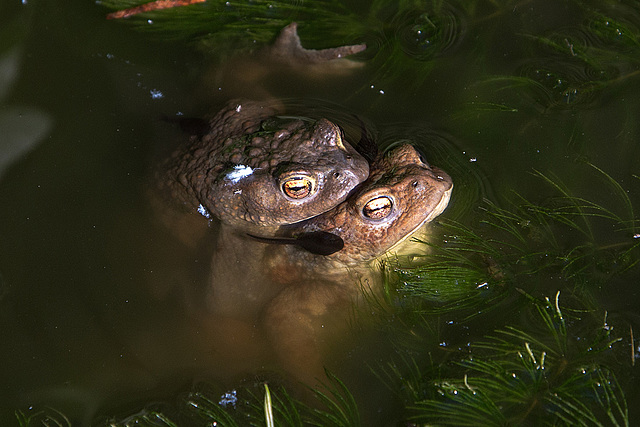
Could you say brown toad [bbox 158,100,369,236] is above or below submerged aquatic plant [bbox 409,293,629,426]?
above

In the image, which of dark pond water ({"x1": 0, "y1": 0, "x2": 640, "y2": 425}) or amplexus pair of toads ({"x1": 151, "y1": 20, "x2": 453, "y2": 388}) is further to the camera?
dark pond water ({"x1": 0, "y1": 0, "x2": 640, "y2": 425})

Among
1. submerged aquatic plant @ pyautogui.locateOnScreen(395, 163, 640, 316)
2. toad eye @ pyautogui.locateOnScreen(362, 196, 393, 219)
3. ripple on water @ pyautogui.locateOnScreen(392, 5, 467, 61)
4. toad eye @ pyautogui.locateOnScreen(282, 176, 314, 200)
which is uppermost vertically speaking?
ripple on water @ pyautogui.locateOnScreen(392, 5, 467, 61)

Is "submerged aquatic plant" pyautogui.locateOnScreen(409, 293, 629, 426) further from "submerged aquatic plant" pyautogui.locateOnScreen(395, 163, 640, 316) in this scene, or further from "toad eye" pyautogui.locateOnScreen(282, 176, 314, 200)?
"toad eye" pyautogui.locateOnScreen(282, 176, 314, 200)

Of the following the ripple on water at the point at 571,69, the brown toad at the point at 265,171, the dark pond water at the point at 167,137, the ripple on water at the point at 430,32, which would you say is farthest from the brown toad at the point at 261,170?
the ripple on water at the point at 571,69

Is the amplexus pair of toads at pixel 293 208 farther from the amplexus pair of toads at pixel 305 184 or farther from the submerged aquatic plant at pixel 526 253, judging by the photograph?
the submerged aquatic plant at pixel 526 253

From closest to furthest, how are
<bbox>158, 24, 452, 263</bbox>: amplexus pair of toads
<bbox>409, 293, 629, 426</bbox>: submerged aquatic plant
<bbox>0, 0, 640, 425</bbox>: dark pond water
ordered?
1. <bbox>409, 293, 629, 426</bbox>: submerged aquatic plant
2. <bbox>158, 24, 452, 263</bbox>: amplexus pair of toads
3. <bbox>0, 0, 640, 425</bbox>: dark pond water

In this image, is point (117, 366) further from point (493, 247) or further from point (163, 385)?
point (493, 247)

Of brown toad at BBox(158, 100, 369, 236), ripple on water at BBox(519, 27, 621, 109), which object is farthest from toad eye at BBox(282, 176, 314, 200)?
ripple on water at BBox(519, 27, 621, 109)
